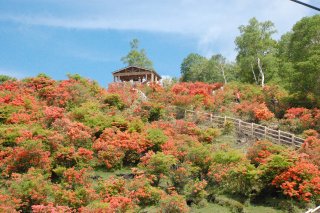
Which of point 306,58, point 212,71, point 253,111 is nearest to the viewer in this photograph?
point 253,111

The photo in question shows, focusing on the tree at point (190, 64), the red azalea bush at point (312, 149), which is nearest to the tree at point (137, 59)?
the tree at point (190, 64)

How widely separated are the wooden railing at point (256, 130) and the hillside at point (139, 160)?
0.51 metres

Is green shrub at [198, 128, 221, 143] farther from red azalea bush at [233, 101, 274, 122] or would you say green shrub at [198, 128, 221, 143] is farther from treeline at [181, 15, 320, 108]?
treeline at [181, 15, 320, 108]

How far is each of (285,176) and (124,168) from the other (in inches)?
317

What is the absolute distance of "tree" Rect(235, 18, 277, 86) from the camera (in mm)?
48469

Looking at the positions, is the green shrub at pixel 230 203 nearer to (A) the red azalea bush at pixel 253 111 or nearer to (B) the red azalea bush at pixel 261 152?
(B) the red azalea bush at pixel 261 152

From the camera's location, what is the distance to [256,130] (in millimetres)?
26672

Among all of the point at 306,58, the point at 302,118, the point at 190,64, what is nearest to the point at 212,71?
the point at 190,64

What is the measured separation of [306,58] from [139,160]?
17.7 metres

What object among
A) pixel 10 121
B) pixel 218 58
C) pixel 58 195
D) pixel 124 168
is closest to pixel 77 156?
pixel 124 168

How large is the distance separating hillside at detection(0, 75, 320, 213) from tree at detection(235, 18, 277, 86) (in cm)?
1884

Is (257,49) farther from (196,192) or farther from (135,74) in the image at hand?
(196,192)

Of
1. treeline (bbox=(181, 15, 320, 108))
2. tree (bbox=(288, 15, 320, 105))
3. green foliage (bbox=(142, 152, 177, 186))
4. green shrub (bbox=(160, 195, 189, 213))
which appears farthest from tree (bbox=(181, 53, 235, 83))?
green shrub (bbox=(160, 195, 189, 213))

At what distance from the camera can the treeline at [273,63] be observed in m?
31.8
